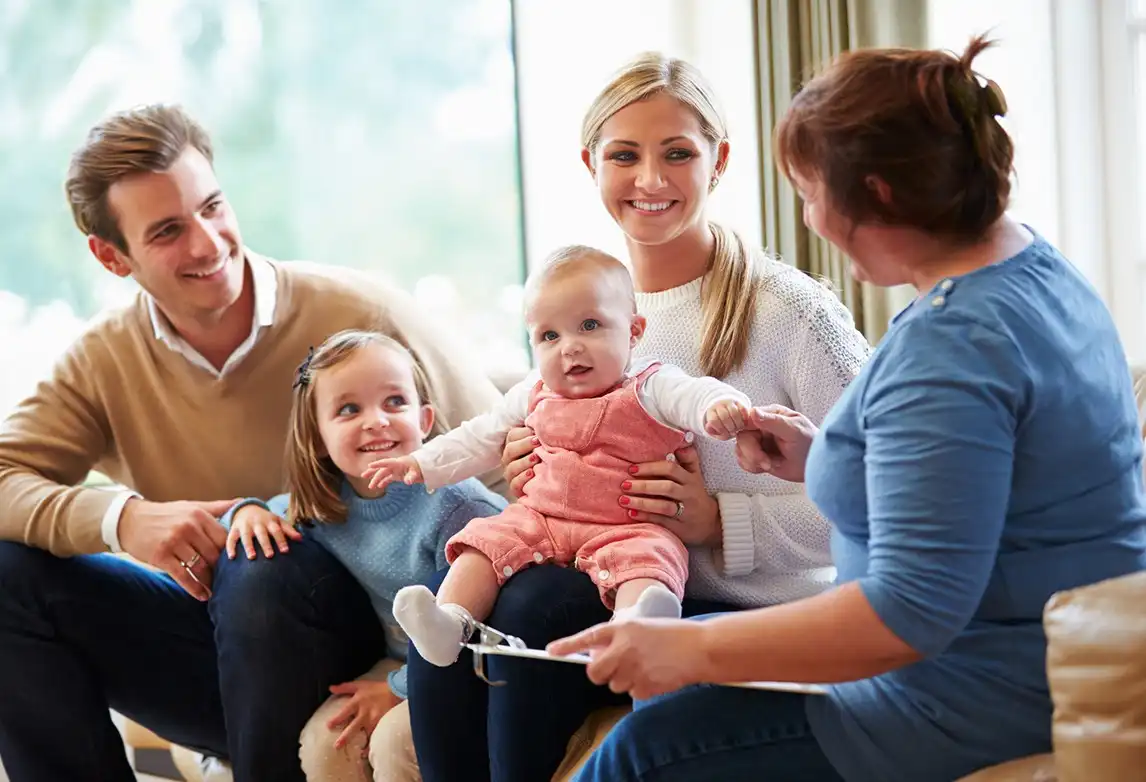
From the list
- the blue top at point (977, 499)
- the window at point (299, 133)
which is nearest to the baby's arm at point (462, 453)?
the blue top at point (977, 499)

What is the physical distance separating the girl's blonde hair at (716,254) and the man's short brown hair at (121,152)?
2.57 ft

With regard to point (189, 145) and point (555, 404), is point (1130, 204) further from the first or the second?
point (189, 145)

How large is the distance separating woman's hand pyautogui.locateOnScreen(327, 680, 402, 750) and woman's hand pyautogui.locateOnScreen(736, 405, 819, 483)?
722mm

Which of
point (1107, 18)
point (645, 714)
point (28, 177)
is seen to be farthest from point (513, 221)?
point (645, 714)

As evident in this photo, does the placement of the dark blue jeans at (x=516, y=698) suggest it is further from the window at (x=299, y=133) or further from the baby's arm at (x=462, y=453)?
the window at (x=299, y=133)

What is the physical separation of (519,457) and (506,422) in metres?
0.09

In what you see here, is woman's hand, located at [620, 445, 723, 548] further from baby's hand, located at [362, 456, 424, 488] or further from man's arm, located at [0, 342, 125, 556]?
man's arm, located at [0, 342, 125, 556]

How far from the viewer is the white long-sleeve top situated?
5.81 feet

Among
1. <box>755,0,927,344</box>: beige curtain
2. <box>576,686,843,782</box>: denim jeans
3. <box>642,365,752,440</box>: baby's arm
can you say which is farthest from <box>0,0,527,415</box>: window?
<box>576,686,843,782</box>: denim jeans

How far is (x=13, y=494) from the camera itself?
220cm

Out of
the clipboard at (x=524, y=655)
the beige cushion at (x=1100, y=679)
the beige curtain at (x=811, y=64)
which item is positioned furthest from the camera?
the beige curtain at (x=811, y=64)

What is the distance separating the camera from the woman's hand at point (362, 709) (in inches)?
77.5

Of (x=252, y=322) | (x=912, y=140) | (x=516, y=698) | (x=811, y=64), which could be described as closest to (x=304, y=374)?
(x=252, y=322)

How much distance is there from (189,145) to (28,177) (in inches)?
72.8
